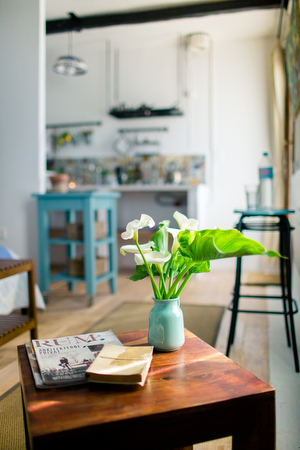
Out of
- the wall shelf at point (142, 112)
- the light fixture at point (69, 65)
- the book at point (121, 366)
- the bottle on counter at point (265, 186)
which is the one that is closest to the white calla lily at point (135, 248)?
the book at point (121, 366)

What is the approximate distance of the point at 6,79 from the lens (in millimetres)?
3123

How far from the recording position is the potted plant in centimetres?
81

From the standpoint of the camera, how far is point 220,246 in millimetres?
840

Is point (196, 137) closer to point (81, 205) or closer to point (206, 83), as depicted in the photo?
point (206, 83)

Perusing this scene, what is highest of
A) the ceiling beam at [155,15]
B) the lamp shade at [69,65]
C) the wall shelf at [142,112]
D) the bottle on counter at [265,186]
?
the ceiling beam at [155,15]

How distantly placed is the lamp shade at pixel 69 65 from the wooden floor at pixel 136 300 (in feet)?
7.37

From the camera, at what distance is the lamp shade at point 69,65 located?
3666 mm

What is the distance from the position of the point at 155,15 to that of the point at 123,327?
10.9 feet

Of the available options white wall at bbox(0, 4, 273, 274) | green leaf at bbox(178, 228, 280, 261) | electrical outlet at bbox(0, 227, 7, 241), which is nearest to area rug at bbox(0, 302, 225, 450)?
green leaf at bbox(178, 228, 280, 261)

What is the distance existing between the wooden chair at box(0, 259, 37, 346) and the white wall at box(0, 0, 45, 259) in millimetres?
1220

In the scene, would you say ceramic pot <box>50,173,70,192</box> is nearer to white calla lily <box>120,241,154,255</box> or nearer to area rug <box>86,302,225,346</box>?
area rug <box>86,302,225,346</box>

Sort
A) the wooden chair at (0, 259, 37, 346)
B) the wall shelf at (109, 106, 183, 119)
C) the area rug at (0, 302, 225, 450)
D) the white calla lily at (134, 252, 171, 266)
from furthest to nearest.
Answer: the wall shelf at (109, 106, 183, 119), the wooden chair at (0, 259, 37, 346), the area rug at (0, 302, 225, 450), the white calla lily at (134, 252, 171, 266)

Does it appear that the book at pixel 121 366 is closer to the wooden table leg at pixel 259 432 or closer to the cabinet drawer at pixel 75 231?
the wooden table leg at pixel 259 432

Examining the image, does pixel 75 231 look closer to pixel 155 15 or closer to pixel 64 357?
pixel 64 357
